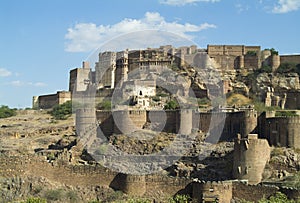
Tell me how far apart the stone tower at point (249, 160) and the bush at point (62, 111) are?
36.0 metres

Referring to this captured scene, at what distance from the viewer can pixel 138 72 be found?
74.8 metres

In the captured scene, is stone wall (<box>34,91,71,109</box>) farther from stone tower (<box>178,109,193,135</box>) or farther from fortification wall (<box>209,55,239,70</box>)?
stone tower (<box>178,109,193,135</box>)

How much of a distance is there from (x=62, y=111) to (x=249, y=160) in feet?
129

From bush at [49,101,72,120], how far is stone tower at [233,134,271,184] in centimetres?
3599

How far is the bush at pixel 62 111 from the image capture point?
72.8 metres

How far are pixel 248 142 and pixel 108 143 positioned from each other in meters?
13.2

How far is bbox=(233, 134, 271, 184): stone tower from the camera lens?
126 feet

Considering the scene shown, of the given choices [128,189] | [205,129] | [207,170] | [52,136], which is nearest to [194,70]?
[52,136]

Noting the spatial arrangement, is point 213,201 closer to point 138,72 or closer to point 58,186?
point 58,186

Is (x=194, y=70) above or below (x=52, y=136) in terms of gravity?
above

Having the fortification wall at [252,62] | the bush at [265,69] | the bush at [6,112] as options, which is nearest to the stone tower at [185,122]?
A: the bush at [265,69]

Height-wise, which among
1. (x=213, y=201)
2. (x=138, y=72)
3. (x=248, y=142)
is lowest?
(x=213, y=201)

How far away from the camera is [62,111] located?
2931 inches

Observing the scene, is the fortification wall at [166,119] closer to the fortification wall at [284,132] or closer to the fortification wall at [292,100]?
the fortification wall at [284,132]
